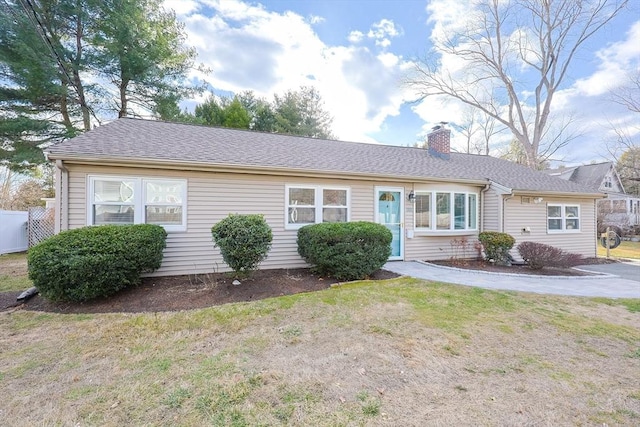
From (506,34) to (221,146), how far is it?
70.0 ft

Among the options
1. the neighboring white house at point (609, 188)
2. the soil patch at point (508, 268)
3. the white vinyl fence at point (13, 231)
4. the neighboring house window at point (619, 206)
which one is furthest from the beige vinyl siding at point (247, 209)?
the neighboring house window at point (619, 206)

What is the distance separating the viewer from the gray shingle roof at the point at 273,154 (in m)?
6.51

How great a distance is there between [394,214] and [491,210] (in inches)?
140

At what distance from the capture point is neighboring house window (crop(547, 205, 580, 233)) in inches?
408

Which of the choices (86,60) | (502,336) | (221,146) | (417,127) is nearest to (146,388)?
(502,336)

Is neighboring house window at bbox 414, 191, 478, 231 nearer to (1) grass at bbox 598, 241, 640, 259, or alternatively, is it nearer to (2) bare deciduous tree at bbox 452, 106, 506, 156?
(1) grass at bbox 598, 241, 640, 259

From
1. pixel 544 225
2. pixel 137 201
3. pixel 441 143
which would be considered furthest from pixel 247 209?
pixel 544 225

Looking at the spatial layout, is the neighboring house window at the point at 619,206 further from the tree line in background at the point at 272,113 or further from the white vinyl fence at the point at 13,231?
the white vinyl fence at the point at 13,231

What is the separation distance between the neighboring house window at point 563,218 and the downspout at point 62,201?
14.3m

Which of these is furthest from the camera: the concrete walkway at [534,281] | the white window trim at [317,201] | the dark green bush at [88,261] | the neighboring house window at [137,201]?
the white window trim at [317,201]

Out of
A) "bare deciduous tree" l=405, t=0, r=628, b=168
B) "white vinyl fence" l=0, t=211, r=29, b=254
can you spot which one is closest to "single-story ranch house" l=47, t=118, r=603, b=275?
"white vinyl fence" l=0, t=211, r=29, b=254

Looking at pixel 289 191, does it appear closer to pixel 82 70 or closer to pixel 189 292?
pixel 189 292

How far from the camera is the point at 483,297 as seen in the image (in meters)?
5.45

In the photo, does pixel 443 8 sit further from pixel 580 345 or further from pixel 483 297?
pixel 580 345
